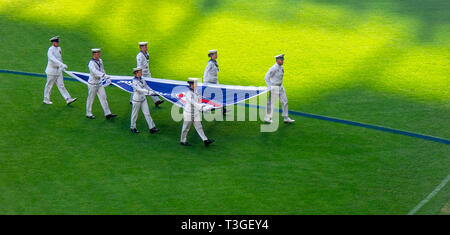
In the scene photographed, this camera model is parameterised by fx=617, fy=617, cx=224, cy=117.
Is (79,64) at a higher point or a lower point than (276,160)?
higher

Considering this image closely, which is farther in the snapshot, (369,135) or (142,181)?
(369,135)

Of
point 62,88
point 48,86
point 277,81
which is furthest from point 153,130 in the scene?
point 48,86

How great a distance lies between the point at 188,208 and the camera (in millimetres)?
11898

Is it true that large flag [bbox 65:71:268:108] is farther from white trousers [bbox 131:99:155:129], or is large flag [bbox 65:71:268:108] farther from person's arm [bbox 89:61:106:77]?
white trousers [bbox 131:99:155:129]

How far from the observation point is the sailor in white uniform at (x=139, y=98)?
1503cm

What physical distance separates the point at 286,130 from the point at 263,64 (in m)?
5.17

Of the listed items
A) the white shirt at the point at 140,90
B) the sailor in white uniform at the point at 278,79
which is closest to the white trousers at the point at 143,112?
the white shirt at the point at 140,90

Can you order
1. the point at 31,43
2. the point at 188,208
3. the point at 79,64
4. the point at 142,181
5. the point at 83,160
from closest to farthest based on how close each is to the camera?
the point at 188,208, the point at 142,181, the point at 83,160, the point at 79,64, the point at 31,43

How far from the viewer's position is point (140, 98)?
1515 cm

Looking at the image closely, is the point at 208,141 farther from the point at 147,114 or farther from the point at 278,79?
the point at 278,79

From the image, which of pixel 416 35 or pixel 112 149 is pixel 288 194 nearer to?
pixel 112 149

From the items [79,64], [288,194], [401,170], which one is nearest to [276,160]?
[288,194]

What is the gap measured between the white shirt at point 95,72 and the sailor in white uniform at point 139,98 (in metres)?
1.20

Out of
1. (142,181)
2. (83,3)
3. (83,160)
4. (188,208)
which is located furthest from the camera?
(83,3)
